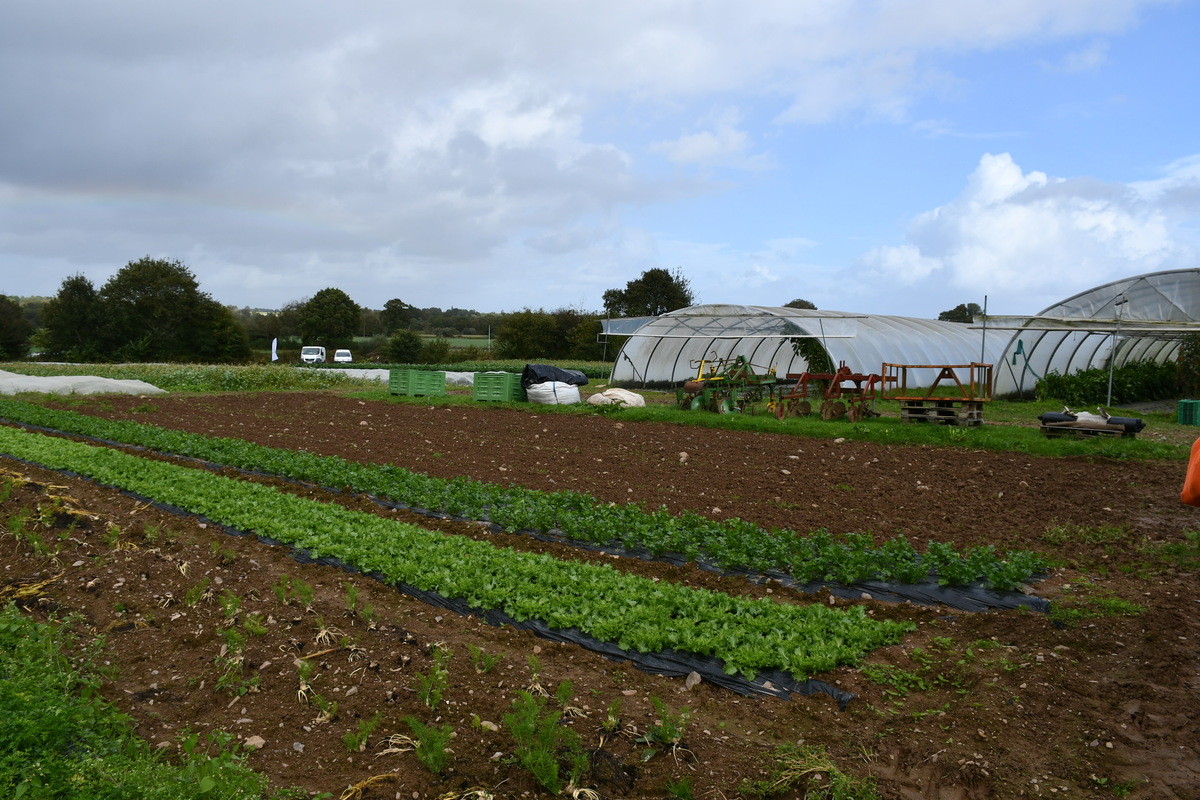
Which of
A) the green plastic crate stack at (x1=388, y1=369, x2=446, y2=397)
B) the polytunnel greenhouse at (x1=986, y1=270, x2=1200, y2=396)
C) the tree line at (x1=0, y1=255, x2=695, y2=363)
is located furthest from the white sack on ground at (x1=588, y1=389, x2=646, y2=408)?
the tree line at (x1=0, y1=255, x2=695, y2=363)

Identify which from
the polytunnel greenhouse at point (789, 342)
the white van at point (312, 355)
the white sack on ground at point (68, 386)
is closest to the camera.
A: the polytunnel greenhouse at point (789, 342)

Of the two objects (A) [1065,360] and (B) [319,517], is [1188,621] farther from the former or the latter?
(A) [1065,360]

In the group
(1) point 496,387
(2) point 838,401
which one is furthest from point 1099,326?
(1) point 496,387

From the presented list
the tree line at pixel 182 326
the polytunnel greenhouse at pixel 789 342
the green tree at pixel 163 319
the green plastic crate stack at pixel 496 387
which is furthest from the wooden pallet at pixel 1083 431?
the green tree at pixel 163 319

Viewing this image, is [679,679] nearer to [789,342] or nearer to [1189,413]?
[1189,413]

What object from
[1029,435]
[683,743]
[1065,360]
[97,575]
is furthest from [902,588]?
[1065,360]

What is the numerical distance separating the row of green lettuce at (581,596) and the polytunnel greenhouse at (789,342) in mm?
15447

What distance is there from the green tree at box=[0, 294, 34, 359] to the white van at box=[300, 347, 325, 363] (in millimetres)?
17017

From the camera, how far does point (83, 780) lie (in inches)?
127

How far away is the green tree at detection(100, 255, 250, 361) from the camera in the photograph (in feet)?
164

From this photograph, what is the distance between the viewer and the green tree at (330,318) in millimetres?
60844

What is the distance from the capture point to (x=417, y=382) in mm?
24047

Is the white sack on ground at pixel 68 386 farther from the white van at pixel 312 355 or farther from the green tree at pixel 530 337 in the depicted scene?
the green tree at pixel 530 337

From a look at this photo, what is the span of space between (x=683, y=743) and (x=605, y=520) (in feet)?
12.6
